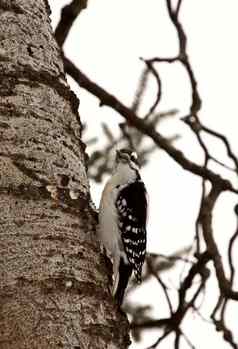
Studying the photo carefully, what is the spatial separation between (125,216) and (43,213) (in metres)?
2.13

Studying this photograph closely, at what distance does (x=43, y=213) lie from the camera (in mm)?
2219

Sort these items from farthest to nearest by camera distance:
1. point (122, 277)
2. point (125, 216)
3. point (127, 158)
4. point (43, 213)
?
1. point (127, 158)
2. point (125, 216)
3. point (122, 277)
4. point (43, 213)

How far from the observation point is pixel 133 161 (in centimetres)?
473

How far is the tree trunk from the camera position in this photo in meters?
1.98

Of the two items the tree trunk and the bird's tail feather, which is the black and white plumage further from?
the tree trunk

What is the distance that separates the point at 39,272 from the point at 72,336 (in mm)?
189

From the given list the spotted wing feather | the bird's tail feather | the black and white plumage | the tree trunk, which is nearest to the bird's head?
the black and white plumage

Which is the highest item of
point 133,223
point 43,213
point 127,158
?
point 43,213

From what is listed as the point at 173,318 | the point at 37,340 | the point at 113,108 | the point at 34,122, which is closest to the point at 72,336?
the point at 37,340

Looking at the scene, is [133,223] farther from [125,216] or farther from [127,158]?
[127,158]

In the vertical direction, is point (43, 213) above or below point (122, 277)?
above

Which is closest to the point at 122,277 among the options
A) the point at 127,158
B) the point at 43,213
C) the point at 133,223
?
the point at 133,223

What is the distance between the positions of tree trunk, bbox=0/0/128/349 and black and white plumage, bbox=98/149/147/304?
131cm

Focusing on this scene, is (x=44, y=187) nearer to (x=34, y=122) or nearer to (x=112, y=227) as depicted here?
(x=34, y=122)
